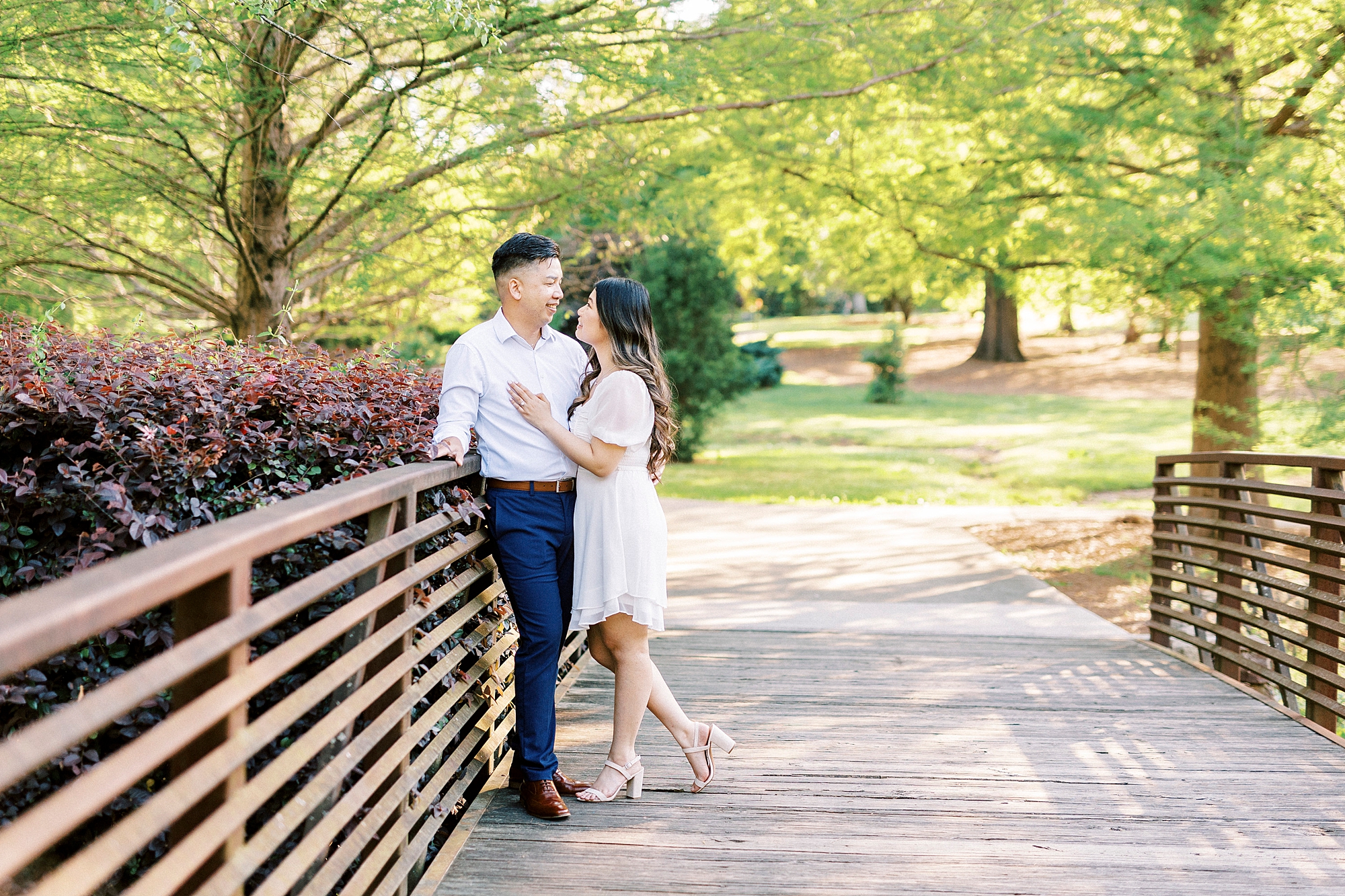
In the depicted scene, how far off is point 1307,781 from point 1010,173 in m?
7.05

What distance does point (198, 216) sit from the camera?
7.04 meters

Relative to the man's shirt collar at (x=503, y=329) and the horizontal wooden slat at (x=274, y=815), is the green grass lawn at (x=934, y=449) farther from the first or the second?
the horizontal wooden slat at (x=274, y=815)

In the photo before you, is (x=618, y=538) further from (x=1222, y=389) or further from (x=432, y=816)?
(x=1222, y=389)

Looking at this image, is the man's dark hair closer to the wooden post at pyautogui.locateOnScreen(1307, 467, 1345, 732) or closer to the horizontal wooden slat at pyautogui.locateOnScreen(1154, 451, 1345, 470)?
the horizontal wooden slat at pyautogui.locateOnScreen(1154, 451, 1345, 470)

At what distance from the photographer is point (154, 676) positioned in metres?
1.67

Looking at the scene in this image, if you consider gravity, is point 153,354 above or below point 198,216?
below

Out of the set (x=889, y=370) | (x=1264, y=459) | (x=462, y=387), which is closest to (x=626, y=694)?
(x=462, y=387)

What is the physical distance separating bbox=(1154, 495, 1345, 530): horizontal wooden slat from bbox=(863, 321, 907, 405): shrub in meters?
24.4

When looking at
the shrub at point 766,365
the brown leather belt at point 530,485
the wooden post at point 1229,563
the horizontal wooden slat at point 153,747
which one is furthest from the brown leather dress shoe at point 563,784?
the shrub at point 766,365

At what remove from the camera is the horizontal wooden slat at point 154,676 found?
4.47ft

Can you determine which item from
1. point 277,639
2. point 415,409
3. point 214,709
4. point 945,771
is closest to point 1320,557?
point 945,771

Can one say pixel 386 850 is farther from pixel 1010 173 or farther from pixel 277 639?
pixel 1010 173

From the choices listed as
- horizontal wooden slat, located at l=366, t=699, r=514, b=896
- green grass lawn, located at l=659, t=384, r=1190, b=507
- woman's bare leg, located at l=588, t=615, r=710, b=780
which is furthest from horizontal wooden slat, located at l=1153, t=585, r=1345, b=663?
green grass lawn, located at l=659, t=384, r=1190, b=507

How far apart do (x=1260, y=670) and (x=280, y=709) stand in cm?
535
